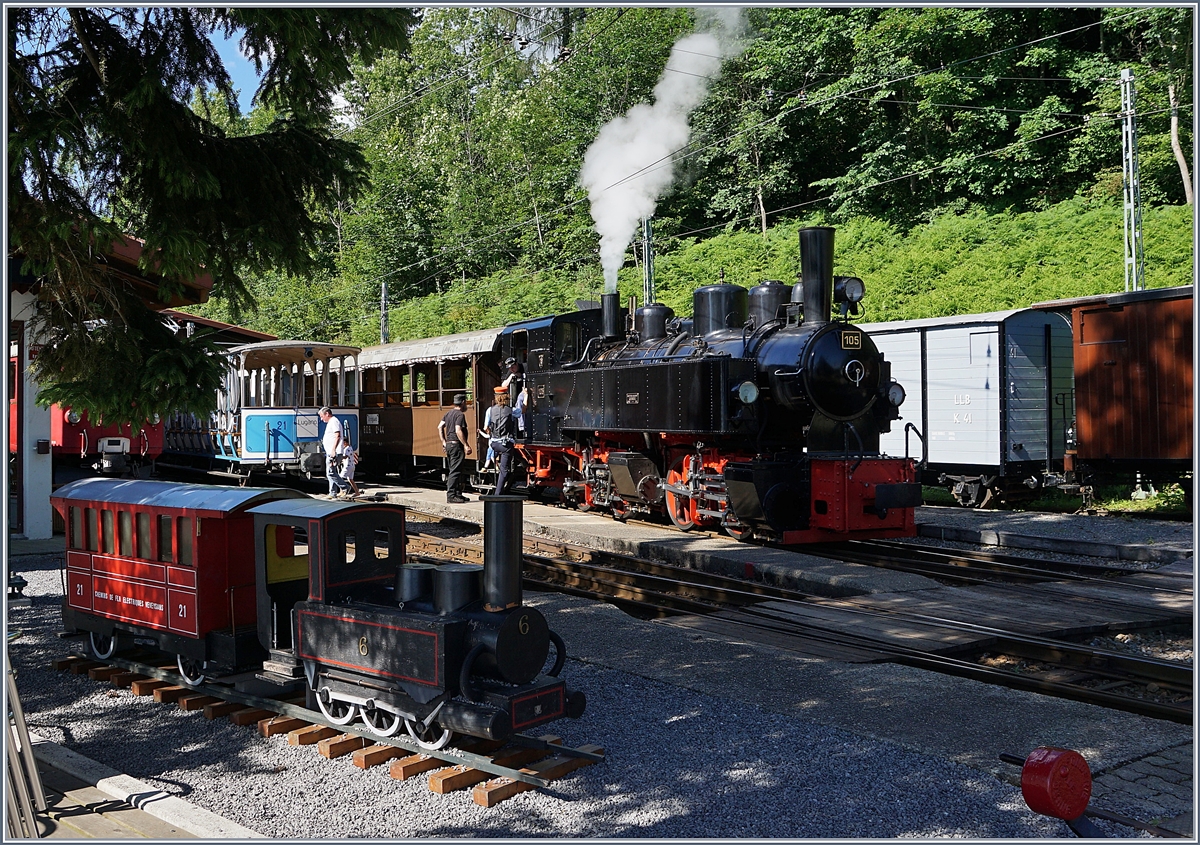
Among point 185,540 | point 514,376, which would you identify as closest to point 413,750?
point 185,540

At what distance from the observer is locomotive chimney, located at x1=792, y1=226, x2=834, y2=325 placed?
1129 centimetres

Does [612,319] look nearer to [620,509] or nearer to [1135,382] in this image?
[620,509]

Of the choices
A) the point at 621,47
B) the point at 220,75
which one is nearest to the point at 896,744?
the point at 220,75

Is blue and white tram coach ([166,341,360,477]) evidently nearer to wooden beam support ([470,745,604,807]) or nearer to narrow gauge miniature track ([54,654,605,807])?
narrow gauge miniature track ([54,654,605,807])

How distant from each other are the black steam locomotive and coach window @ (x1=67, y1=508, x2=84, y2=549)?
20mm

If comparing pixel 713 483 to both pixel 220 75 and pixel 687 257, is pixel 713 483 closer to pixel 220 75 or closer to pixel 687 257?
pixel 220 75

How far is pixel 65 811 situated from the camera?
4672 millimetres

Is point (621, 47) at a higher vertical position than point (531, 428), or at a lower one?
higher

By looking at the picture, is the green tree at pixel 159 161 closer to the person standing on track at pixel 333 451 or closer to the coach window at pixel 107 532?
the coach window at pixel 107 532

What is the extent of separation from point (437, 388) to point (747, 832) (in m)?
15.8

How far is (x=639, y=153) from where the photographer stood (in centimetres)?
1939

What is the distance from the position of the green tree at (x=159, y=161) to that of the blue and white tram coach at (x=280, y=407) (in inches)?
446

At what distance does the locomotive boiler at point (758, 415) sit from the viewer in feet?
36.6

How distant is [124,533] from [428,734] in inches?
122
